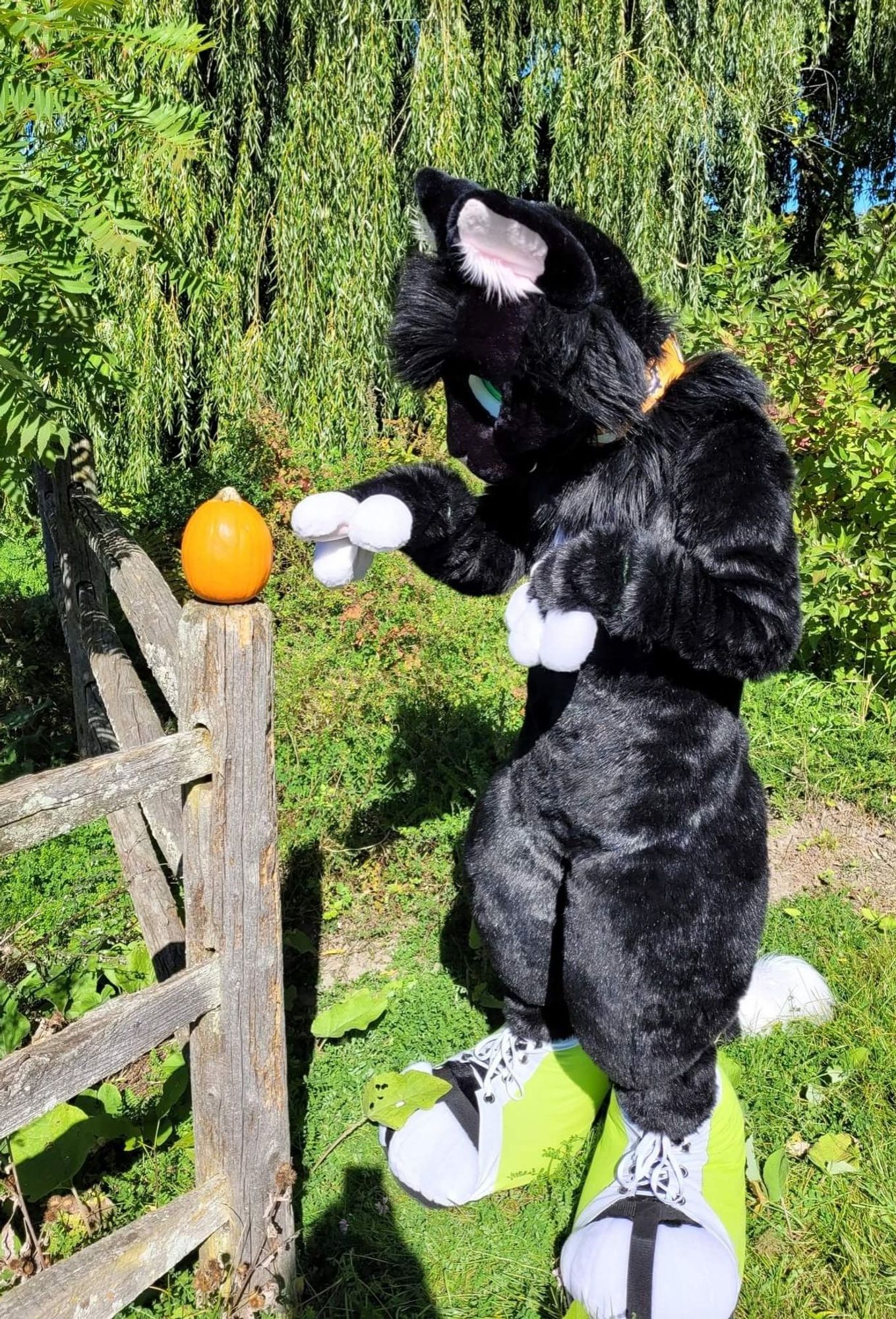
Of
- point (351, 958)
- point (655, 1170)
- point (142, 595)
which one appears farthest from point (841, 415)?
point (655, 1170)

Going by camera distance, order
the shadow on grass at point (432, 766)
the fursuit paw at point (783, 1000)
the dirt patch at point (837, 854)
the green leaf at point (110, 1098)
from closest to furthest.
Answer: the green leaf at point (110, 1098) < the fursuit paw at point (783, 1000) < the dirt patch at point (837, 854) < the shadow on grass at point (432, 766)

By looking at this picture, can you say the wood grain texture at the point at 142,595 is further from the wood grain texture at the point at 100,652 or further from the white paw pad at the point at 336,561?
the white paw pad at the point at 336,561

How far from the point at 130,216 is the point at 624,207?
13.9 feet

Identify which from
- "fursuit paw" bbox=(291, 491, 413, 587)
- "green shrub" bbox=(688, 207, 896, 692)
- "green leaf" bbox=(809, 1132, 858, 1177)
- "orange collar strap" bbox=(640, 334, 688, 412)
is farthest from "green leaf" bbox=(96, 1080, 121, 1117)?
"green shrub" bbox=(688, 207, 896, 692)

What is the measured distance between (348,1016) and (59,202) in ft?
7.09

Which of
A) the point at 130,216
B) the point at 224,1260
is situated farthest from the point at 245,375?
the point at 224,1260

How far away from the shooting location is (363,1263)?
216 cm

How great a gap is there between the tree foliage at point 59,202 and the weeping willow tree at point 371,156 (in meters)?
3.19

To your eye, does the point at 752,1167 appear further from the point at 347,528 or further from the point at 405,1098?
the point at 347,528

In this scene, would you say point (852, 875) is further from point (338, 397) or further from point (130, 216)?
point (338, 397)

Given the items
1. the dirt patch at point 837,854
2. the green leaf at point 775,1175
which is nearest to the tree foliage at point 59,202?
the green leaf at point 775,1175

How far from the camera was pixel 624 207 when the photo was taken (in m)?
5.61

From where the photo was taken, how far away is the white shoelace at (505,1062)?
234 centimetres

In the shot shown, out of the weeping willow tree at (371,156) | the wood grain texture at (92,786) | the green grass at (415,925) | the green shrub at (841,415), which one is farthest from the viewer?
the weeping willow tree at (371,156)
